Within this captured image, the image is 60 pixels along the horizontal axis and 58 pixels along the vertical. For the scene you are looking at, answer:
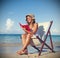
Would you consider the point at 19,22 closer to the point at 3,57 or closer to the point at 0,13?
the point at 0,13

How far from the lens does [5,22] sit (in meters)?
2.13

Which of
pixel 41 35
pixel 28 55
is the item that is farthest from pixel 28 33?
pixel 28 55

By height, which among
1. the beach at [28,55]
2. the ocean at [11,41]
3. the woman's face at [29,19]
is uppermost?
the woman's face at [29,19]

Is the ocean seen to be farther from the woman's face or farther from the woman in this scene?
the woman's face

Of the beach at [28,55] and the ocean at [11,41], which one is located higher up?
the ocean at [11,41]

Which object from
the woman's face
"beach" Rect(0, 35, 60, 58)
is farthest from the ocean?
the woman's face

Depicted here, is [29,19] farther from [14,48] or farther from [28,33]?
[14,48]

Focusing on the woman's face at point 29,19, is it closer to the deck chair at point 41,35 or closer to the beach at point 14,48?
the deck chair at point 41,35

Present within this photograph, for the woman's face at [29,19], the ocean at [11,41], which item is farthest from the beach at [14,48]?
the woman's face at [29,19]

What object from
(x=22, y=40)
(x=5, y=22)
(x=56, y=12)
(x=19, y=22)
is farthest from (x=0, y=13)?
(x=56, y=12)

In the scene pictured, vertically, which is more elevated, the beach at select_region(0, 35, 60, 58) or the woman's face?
the woman's face

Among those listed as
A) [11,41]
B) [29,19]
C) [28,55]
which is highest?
[29,19]

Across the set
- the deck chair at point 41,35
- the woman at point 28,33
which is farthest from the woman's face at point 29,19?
the deck chair at point 41,35

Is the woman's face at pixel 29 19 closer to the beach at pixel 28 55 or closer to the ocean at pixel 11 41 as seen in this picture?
the ocean at pixel 11 41
